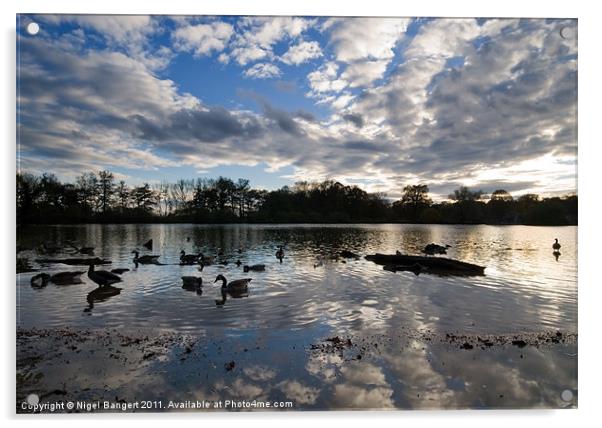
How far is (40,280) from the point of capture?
7340mm

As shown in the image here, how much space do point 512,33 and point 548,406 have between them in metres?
6.79

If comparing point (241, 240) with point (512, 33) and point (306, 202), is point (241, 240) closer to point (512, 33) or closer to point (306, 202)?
point (306, 202)

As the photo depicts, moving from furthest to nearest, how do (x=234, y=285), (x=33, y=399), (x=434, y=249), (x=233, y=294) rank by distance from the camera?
(x=434, y=249) < (x=234, y=285) < (x=233, y=294) < (x=33, y=399)

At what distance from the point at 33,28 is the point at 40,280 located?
5195mm

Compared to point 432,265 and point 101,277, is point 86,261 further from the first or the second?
point 432,265

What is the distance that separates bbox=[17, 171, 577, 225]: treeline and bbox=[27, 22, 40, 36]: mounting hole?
271cm

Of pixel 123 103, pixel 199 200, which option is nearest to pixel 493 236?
pixel 199 200

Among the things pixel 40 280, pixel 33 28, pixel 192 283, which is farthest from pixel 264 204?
pixel 33 28

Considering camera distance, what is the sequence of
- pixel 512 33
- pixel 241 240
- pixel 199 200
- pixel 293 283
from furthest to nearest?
1. pixel 241 240
2. pixel 293 283
3. pixel 199 200
4. pixel 512 33

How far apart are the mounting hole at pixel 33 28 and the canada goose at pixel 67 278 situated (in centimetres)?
531

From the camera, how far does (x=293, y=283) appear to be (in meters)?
9.54

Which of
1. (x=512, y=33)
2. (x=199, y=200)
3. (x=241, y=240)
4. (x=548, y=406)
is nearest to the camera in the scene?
(x=548, y=406)

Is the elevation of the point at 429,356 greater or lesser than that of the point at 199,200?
lesser
